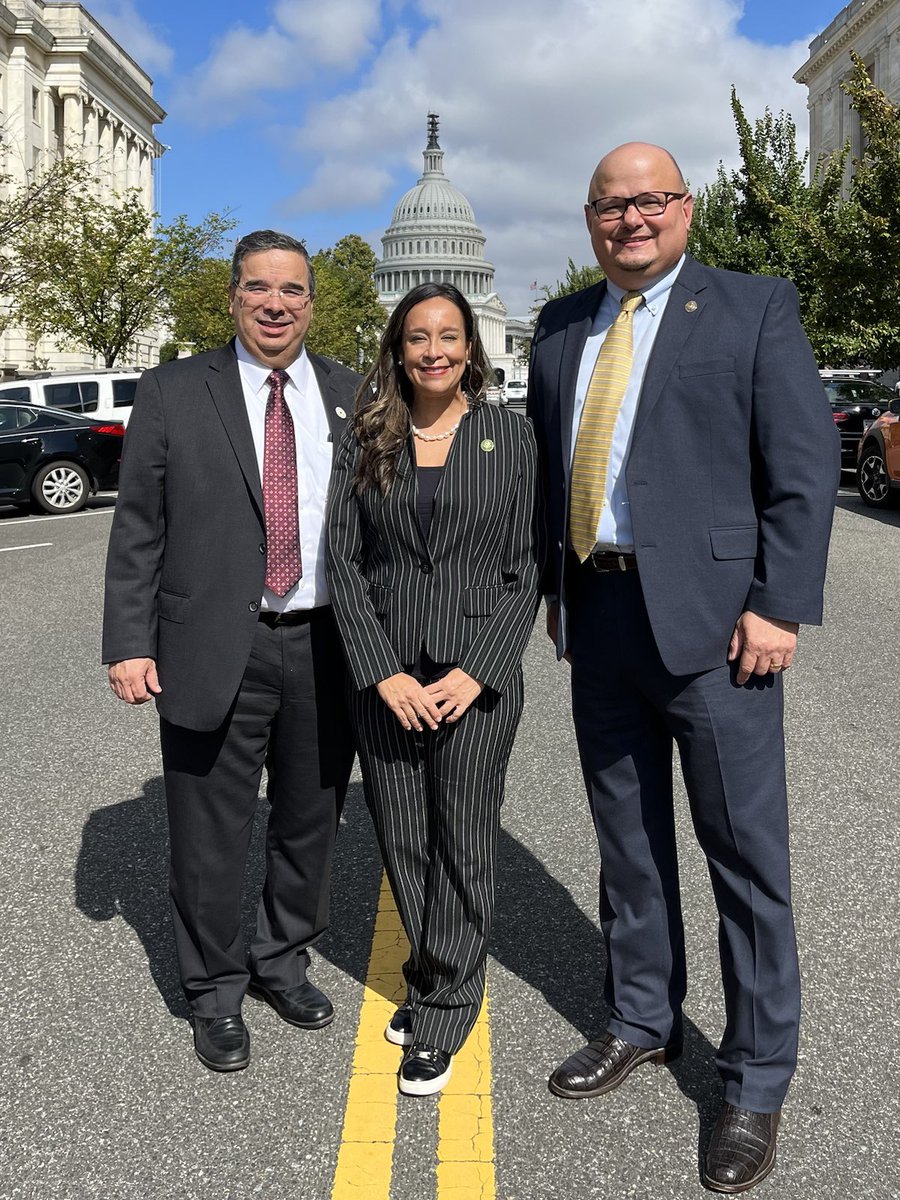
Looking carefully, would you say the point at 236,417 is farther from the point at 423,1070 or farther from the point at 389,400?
the point at 423,1070

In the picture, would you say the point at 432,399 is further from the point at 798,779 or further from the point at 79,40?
the point at 79,40

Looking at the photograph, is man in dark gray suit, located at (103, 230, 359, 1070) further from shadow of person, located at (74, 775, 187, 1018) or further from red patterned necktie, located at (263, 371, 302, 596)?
shadow of person, located at (74, 775, 187, 1018)

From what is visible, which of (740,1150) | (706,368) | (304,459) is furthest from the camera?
(304,459)

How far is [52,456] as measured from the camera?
56.6 feet

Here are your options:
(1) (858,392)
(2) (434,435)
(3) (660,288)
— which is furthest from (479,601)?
(1) (858,392)

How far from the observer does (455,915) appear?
3.22 metres

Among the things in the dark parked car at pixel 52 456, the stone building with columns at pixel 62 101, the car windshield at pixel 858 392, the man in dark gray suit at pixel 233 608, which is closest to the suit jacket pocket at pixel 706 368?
the man in dark gray suit at pixel 233 608

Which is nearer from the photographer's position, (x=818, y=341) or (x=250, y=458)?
(x=250, y=458)

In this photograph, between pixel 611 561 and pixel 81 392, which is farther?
pixel 81 392

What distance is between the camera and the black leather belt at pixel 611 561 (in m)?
3.02

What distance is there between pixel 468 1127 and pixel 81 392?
19.7m

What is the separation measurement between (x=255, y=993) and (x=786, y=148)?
112 feet

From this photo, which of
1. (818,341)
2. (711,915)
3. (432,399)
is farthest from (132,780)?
(818,341)

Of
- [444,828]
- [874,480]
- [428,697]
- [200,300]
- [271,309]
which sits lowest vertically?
[444,828]
